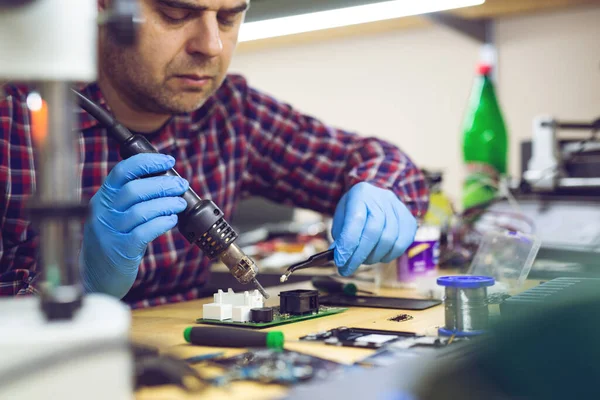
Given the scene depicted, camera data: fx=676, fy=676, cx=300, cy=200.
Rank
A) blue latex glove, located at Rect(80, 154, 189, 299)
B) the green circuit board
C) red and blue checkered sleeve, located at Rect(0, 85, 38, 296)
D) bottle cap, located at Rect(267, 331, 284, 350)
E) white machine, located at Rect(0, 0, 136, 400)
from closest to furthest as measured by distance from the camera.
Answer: white machine, located at Rect(0, 0, 136, 400), bottle cap, located at Rect(267, 331, 284, 350), the green circuit board, blue latex glove, located at Rect(80, 154, 189, 299), red and blue checkered sleeve, located at Rect(0, 85, 38, 296)

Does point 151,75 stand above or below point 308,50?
below

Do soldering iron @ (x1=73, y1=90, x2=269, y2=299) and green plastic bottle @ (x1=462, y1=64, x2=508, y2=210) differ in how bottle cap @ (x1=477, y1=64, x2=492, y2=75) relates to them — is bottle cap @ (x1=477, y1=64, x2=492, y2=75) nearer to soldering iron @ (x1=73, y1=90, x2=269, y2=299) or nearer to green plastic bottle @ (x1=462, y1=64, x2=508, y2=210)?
green plastic bottle @ (x1=462, y1=64, x2=508, y2=210)

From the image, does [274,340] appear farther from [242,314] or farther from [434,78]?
[434,78]

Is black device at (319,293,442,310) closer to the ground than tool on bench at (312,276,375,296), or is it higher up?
closer to the ground

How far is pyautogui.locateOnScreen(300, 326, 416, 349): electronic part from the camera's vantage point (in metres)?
0.74

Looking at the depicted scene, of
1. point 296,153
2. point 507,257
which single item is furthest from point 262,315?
point 296,153

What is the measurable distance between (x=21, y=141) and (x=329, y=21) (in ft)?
2.45

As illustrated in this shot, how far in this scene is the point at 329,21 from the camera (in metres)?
1.60

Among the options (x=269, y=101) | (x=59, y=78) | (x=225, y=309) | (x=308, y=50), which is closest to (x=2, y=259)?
(x=225, y=309)

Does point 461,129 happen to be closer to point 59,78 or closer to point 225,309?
point 225,309

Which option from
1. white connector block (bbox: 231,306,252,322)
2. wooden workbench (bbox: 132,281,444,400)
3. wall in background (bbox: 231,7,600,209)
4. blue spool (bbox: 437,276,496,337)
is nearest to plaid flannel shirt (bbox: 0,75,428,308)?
wooden workbench (bbox: 132,281,444,400)

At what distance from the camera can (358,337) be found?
30.6 inches

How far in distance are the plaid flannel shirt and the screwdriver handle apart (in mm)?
404

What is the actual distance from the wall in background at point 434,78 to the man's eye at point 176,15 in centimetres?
115
